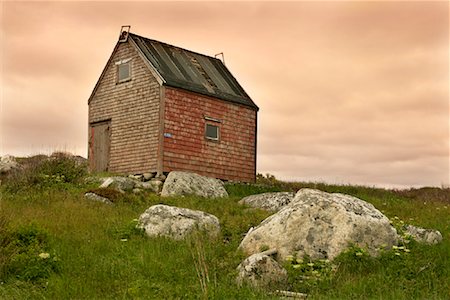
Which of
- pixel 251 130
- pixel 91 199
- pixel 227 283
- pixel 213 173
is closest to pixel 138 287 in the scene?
pixel 227 283

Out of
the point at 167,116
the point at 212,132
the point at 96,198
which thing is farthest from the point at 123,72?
the point at 96,198

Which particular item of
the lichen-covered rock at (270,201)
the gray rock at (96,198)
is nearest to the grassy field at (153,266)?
the gray rock at (96,198)

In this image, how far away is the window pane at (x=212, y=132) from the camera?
92.0 ft

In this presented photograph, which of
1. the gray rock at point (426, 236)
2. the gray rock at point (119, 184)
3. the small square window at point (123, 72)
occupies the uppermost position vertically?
the small square window at point (123, 72)

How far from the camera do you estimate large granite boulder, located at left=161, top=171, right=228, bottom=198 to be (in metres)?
22.1

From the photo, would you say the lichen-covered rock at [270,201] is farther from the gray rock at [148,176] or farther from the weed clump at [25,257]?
the weed clump at [25,257]

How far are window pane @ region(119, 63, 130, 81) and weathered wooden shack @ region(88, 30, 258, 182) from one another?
49mm

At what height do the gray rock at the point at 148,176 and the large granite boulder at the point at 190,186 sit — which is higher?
the gray rock at the point at 148,176

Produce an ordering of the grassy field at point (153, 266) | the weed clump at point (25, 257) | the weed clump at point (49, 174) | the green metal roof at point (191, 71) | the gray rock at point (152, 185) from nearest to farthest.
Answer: the grassy field at point (153, 266)
the weed clump at point (25, 257)
the weed clump at point (49, 174)
the gray rock at point (152, 185)
the green metal roof at point (191, 71)

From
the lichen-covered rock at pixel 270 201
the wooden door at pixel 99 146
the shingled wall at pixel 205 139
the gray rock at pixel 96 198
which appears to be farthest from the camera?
the wooden door at pixel 99 146

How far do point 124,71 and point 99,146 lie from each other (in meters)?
3.98

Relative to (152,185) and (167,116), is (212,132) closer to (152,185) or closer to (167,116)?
(167,116)

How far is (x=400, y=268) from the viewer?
33.2 ft

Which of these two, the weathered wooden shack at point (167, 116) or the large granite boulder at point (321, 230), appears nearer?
the large granite boulder at point (321, 230)
